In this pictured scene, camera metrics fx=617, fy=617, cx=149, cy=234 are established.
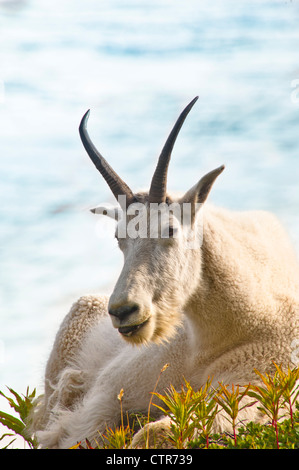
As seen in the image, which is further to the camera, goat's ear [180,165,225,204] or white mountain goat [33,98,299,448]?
goat's ear [180,165,225,204]

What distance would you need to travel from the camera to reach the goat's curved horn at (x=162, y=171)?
5188 mm

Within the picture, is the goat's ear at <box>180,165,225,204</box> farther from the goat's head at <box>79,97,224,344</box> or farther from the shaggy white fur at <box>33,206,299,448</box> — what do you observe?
the shaggy white fur at <box>33,206,299,448</box>

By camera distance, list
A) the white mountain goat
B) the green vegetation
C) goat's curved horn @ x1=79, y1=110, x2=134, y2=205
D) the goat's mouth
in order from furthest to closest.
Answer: goat's curved horn @ x1=79, y1=110, x2=134, y2=205
the white mountain goat
the goat's mouth
the green vegetation

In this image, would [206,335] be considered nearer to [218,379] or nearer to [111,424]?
[218,379]

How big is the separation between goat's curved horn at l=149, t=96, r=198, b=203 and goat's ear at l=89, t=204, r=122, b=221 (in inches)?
19.7

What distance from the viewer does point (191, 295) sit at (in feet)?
16.8

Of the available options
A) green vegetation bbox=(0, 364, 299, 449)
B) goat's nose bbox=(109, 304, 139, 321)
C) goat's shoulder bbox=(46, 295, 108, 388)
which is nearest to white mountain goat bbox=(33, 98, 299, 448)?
goat's nose bbox=(109, 304, 139, 321)

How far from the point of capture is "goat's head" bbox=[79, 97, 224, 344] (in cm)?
473

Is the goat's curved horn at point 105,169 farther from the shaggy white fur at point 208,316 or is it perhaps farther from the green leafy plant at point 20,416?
the green leafy plant at point 20,416

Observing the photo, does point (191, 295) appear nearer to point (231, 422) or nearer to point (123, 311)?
point (123, 311)

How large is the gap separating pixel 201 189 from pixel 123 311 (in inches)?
51.8
